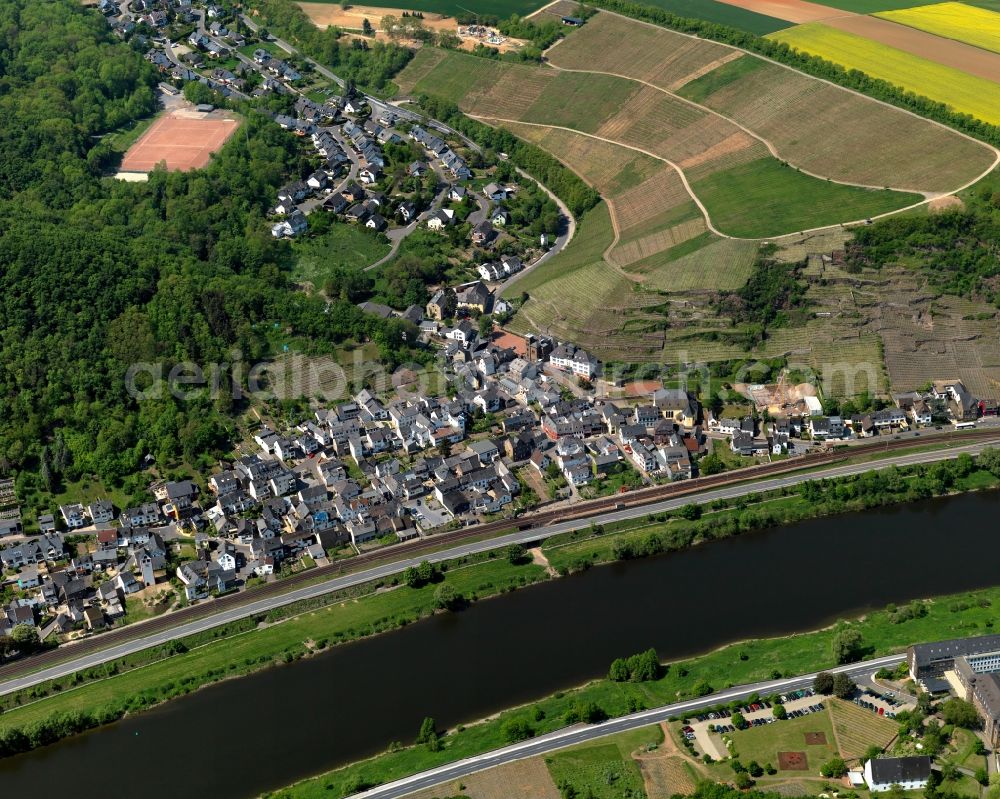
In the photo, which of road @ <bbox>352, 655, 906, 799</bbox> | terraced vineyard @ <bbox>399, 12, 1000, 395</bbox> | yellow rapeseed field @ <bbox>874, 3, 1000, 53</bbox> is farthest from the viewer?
yellow rapeseed field @ <bbox>874, 3, 1000, 53</bbox>

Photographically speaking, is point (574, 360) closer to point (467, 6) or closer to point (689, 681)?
point (689, 681)

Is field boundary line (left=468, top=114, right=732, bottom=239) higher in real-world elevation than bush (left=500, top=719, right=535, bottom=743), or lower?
higher

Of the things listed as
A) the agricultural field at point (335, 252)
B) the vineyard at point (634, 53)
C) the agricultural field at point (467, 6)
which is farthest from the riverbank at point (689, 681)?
the agricultural field at point (467, 6)

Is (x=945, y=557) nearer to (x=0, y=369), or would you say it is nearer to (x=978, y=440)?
(x=978, y=440)

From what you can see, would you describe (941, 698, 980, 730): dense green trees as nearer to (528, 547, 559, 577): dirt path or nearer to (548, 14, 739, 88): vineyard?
(528, 547, 559, 577): dirt path

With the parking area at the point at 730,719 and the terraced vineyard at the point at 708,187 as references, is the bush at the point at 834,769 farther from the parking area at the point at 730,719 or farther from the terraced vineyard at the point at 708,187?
the terraced vineyard at the point at 708,187

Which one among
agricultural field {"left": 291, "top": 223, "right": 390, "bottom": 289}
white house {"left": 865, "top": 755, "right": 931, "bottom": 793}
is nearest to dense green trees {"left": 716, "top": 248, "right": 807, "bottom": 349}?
agricultural field {"left": 291, "top": 223, "right": 390, "bottom": 289}
